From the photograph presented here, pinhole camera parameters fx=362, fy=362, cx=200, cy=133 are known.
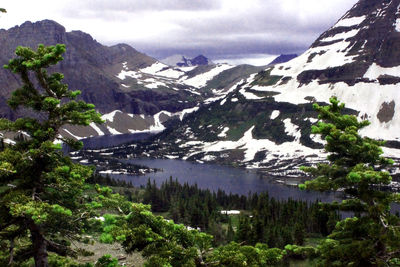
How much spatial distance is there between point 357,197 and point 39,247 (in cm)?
1737

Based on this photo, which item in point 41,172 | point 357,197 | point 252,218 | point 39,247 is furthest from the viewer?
point 252,218

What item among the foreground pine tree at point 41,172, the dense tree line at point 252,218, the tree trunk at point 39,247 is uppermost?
the foreground pine tree at point 41,172

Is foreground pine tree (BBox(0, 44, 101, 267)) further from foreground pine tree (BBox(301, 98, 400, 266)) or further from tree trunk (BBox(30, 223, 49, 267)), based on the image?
foreground pine tree (BBox(301, 98, 400, 266))

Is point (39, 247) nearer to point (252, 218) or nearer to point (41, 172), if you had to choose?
point (41, 172)

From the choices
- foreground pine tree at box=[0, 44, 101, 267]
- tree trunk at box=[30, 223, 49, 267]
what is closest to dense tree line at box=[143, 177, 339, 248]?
foreground pine tree at box=[0, 44, 101, 267]

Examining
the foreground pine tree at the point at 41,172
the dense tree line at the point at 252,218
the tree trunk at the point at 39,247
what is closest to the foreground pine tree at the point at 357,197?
the foreground pine tree at the point at 41,172

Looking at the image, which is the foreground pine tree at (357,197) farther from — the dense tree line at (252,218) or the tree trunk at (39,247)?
the dense tree line at (252,218)

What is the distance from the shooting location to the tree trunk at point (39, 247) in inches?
658

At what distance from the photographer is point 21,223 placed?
54.8ft

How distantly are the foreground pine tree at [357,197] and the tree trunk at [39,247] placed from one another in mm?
13875

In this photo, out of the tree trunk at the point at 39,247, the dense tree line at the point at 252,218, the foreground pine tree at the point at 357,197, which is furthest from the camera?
the dense tree line at the point at 252,218

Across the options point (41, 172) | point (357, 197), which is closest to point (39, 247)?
point (41, 172)

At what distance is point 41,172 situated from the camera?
17.4 metres

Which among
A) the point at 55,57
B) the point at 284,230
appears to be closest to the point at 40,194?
the point at 55,57
